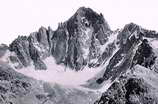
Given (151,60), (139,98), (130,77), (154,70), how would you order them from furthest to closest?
(151,60) < (154,70) < (130,77) < (139,98)

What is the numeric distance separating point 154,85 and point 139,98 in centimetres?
459

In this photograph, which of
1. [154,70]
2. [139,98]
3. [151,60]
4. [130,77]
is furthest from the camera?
[151,60]

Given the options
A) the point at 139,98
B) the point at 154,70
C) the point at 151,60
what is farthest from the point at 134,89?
the point at 151,60

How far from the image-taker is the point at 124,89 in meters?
70.6

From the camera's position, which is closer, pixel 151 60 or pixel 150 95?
pixel 150 95

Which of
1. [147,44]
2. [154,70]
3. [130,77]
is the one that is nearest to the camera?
[130,77]

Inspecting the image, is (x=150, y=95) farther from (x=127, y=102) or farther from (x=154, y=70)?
(x=154, y=70)

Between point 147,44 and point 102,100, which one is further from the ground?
point 147,44


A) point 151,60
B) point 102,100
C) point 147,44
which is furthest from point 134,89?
point 147,44

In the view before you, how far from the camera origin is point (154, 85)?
70688mm

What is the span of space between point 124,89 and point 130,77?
8.00 feet

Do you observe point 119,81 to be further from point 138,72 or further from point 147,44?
point 147,44

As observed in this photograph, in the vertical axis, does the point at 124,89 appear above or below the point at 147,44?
below

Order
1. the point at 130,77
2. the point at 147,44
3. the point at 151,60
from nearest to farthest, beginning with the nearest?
the point at 130,77 < the point at 151,60 < the point at 147,44
